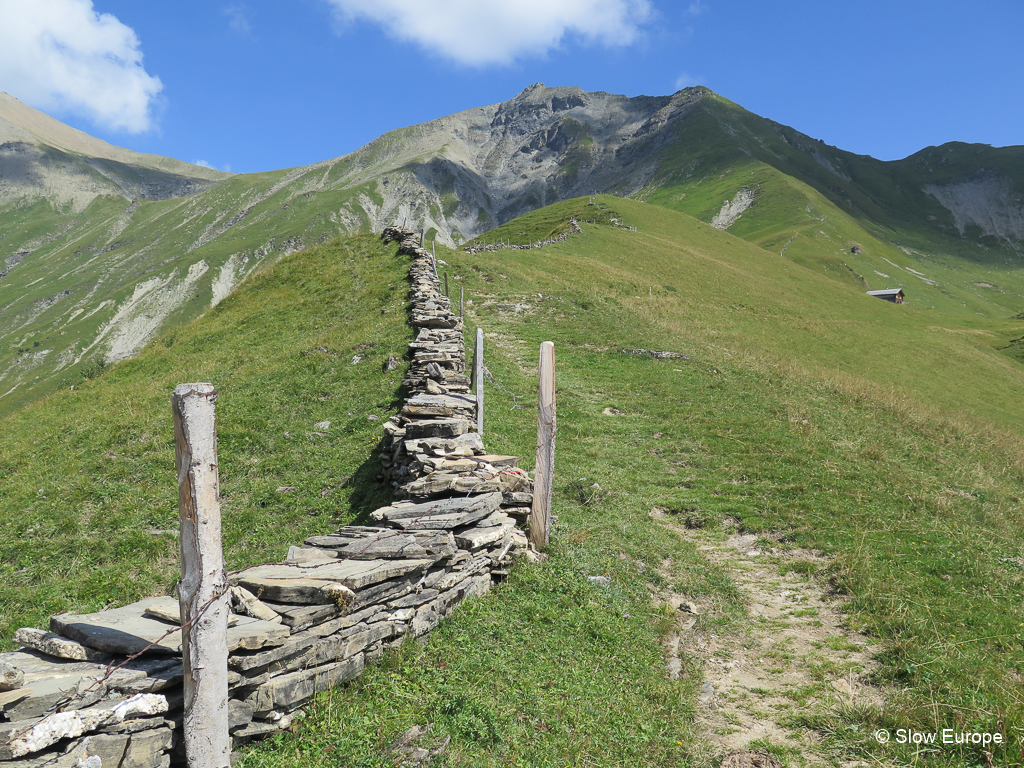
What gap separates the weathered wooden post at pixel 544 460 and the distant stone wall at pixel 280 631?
360 mm

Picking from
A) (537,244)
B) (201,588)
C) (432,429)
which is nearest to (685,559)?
(432,429)

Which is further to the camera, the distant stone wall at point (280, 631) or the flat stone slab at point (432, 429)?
the flat stone slab at point (432, 429)

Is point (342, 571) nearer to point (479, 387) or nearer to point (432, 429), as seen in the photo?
point (432, 429)

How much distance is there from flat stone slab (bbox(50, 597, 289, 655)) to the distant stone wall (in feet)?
0.04

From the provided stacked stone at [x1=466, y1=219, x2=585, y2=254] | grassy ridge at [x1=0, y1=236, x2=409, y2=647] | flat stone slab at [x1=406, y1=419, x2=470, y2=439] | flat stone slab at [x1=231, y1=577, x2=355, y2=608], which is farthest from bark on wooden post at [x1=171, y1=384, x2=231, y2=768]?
stacked stone at [x1=466, y1=219, x2=585, y2=254]

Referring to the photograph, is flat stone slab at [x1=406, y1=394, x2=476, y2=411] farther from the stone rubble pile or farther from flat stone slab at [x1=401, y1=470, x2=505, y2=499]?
the stone rubble pile

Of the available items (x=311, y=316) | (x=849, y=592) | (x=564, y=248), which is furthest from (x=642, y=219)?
(x=849, y=592)

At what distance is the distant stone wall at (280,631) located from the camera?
414 centimetres

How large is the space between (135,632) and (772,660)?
26.6 ft

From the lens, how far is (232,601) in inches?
228

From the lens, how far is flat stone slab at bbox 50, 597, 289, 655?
15.8ft

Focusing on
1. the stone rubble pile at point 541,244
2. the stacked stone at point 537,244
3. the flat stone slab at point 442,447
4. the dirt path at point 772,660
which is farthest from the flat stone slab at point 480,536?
the stacked stone at point 537,244

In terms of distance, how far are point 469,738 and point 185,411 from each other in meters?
4.38

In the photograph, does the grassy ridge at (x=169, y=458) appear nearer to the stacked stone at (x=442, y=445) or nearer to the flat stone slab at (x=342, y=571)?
the stacked stone at (x=442, y=445)
